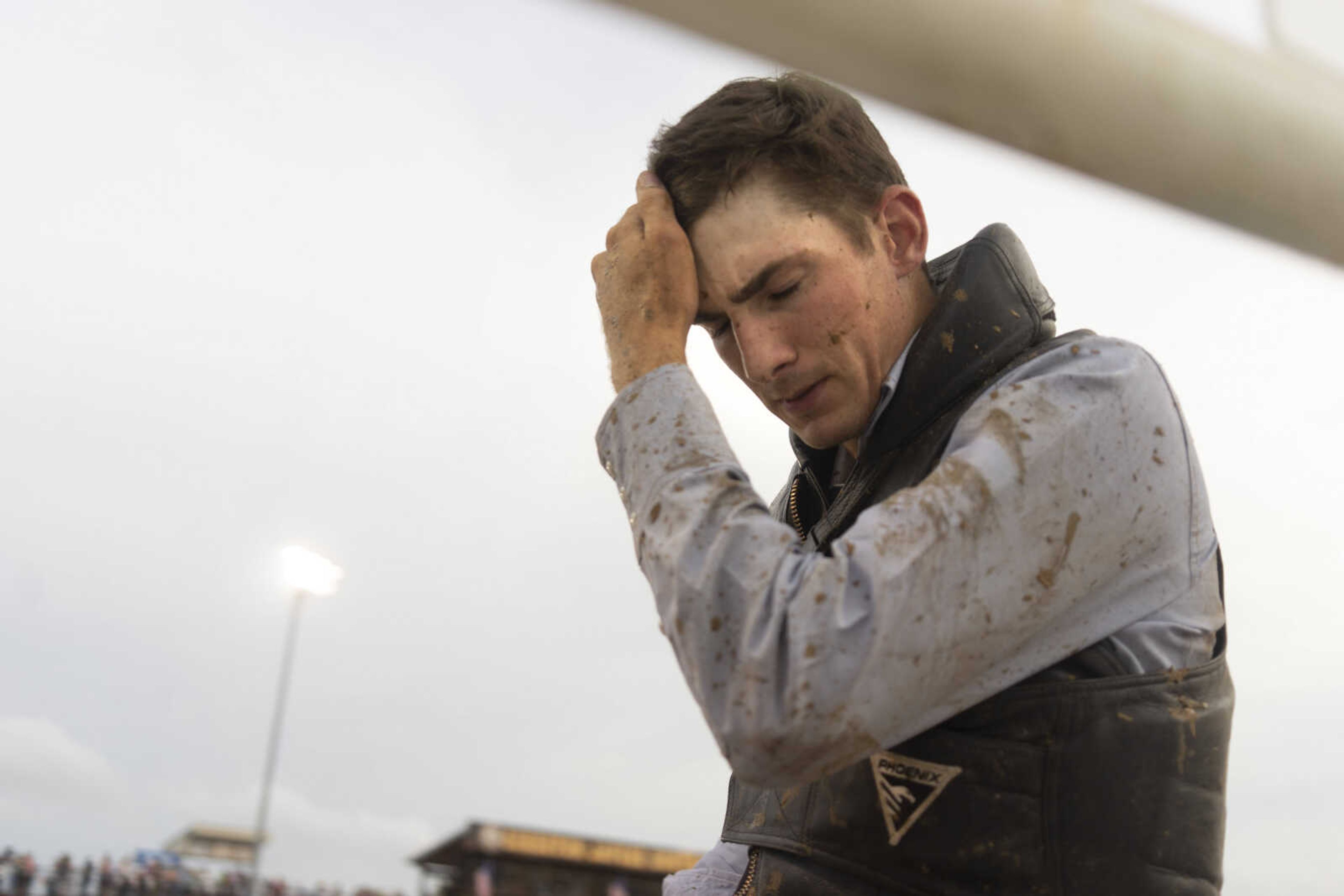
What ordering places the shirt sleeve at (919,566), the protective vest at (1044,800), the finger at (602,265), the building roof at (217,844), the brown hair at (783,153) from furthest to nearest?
Result: 1. the building roof at (217,844)
2. the brown hair at (783,153)
3. the finger at (602,265)
4. the protective vest at (1044,800)
5. the shirt sleeve at (919,566)

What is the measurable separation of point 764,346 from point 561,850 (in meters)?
34.1

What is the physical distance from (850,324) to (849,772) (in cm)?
77

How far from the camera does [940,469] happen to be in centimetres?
144

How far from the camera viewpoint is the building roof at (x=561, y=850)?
1315 inches

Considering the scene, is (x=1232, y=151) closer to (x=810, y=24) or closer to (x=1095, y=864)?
(x=810, y=24)

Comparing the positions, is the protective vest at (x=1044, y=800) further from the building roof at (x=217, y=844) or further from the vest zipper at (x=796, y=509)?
the building roof at (x=217, y=844)

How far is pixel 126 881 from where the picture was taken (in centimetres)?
2858

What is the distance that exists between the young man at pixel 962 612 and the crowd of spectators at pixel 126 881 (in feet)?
99.2

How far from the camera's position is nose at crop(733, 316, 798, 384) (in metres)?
1.93

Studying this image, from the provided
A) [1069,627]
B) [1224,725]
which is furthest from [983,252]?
[1224,725]

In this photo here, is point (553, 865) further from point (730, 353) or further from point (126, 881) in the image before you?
point (730, 353)

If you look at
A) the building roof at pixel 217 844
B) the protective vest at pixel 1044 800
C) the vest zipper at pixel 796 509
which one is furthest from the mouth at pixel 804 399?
the building roof at pixel 217 844

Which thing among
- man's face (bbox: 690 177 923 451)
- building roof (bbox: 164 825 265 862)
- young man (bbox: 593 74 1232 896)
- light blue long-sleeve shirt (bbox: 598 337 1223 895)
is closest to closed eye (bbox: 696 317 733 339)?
man's face (bbox: 690 177 923 451)

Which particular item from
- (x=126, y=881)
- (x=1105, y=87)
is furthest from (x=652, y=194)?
(x=126, y=881)
